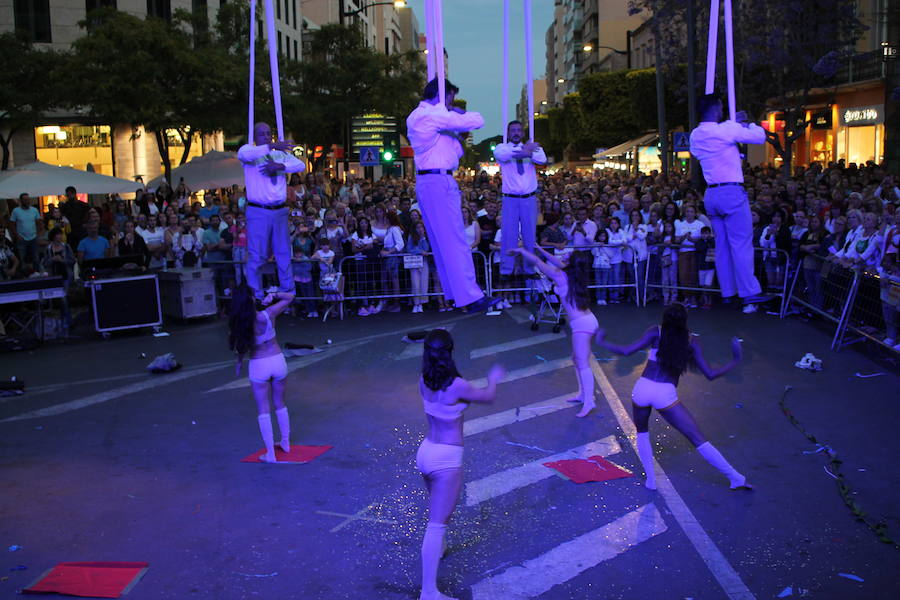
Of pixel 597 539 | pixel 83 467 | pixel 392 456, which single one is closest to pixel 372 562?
pixel 597 539

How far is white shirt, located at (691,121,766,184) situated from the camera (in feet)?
23.8

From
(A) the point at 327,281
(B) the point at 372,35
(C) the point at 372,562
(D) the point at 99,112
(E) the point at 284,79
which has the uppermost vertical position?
(B) the point at 372,35

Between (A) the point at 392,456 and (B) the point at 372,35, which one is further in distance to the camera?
(B) the point at 372,35

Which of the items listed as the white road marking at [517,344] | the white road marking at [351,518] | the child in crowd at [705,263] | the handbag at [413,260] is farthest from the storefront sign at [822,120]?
the white road marking at [351,518]

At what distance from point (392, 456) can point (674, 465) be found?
236 cm

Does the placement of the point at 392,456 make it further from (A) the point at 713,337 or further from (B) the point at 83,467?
(A) the point at 713,337

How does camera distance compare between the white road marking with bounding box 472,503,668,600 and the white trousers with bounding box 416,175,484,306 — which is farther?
the white trousers with bounding box 416,175,484,306

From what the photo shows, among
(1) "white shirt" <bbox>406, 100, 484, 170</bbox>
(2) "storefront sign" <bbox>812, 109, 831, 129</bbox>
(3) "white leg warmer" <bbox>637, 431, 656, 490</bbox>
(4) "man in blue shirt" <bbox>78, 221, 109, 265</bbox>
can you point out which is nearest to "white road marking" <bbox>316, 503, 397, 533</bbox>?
(3) "white leg warmer" <bbox>637, 431, 656, 490</bbox>

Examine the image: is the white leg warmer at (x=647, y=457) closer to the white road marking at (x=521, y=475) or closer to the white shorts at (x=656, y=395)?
the white shorts at (x=656, y=395)

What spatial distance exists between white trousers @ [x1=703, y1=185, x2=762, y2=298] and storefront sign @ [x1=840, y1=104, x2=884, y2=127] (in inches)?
962

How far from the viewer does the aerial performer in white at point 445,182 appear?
6.34 metres

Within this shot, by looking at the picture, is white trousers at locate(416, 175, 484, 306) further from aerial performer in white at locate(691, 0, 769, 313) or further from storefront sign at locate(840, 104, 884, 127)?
storefront sign at locate(840, 104, 884, 127)

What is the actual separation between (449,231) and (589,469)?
7.63 feet

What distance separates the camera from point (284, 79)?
110 ft
